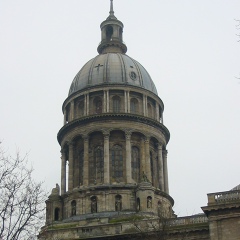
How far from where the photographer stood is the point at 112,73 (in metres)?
63.8

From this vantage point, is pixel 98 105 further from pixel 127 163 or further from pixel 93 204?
pixel 93 204

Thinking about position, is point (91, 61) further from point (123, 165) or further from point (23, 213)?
point (23, 213)

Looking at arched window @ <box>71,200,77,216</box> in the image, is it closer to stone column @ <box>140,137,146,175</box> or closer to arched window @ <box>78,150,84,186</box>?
arched window @ <box>78,150,84,186</box>

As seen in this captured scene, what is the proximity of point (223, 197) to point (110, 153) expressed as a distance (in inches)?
698

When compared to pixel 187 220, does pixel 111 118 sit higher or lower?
higher

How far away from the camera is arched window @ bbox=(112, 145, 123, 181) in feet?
193

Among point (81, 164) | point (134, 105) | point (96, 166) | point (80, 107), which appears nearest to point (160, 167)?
point (96, 166)

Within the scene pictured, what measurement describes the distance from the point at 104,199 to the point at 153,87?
619 inches

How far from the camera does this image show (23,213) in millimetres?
26469

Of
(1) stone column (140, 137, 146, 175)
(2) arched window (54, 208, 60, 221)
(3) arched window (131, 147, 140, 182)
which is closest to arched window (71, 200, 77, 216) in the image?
(2) arched window (54, 208, 60, 221)

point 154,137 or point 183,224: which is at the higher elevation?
point 154,137

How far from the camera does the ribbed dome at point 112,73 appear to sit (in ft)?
208

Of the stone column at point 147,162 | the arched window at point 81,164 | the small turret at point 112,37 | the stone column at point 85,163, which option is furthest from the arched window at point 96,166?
the small turret at point 112,37

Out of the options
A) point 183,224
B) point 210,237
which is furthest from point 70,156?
point 210,237
